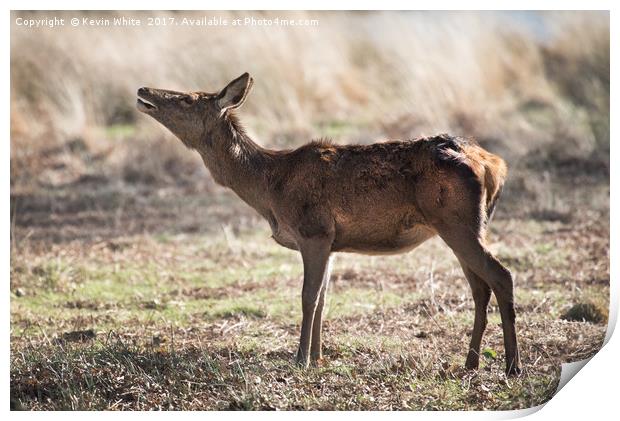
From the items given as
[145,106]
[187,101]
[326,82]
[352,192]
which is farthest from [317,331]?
[326,82]

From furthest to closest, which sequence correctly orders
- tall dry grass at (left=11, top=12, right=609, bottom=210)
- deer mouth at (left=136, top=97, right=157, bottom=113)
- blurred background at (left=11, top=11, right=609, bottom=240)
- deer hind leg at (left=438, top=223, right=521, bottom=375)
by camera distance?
tall dry grass at (left=11, top=12, right=609, bottom=210) → blurred background at (left=11, top=11, right=609, bottom=240) → deer mouth at (left=136, top=97, right=157, bottom=113) → deer hind leg at (left=438, top=223, right=521, bottom=375)

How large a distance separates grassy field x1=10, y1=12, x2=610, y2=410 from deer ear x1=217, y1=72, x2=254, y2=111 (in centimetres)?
202

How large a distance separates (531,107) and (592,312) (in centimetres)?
886

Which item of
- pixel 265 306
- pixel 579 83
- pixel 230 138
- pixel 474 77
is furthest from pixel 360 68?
pixel 230 138

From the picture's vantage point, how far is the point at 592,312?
903 cm

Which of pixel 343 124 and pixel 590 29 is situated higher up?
pixel 590 29

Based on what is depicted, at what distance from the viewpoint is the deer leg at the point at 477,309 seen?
7508 mm

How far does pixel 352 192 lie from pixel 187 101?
5.18 feet

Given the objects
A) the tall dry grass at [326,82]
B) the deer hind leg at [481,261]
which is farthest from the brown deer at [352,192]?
the tall dry grass at [326,82]

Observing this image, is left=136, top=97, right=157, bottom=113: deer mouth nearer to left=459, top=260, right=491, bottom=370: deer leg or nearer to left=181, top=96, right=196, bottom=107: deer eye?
left=181, top=96, right=196, bottom=107: deer eye

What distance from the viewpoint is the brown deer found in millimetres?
7141

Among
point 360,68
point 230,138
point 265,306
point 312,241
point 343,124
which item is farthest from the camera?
point 360,68

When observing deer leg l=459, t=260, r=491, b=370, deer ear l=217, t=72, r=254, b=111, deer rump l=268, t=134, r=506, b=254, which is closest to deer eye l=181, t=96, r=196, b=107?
deer ear l=217, t=72, r=254, b=111

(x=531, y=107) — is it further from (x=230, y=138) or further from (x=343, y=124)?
(x=230, y=138)
